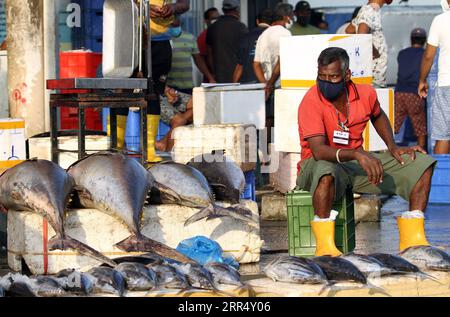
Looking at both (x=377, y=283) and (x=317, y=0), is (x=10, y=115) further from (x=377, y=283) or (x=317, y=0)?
(x=317, y=0)

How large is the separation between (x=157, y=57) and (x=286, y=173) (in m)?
2.28

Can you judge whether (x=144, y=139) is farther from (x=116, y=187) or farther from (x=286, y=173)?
(x=286, y=173)

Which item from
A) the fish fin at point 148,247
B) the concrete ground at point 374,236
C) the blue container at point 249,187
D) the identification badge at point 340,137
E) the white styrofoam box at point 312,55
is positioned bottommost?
the concrete ground at point 374,236

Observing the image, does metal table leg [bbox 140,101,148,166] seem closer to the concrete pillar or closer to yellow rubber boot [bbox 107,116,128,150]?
yellow rubber boot [bbox 107,116,128,150]

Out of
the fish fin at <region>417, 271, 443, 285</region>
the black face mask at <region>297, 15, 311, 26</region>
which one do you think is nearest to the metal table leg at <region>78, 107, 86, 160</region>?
the fish fin at <region>417, 271, 443, 285</region>

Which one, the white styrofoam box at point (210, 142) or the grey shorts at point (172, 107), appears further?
the grey shorts at point (172, 107)

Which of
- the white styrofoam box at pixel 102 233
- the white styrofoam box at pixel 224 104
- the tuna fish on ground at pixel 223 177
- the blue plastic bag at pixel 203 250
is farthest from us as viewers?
the white styrofoam box at pixel 224 104

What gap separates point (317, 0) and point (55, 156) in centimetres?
1234

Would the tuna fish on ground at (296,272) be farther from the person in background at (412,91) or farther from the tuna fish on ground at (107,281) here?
the person in background at (412,91)

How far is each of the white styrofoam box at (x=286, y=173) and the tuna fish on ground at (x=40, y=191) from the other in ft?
11.2

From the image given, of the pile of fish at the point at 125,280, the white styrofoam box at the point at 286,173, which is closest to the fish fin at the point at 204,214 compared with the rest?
the pile of fish at the point at 125,280

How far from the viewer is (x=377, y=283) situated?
7977mm

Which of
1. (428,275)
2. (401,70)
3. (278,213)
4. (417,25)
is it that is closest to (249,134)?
(278,213)

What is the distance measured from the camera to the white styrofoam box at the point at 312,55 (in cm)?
1217
